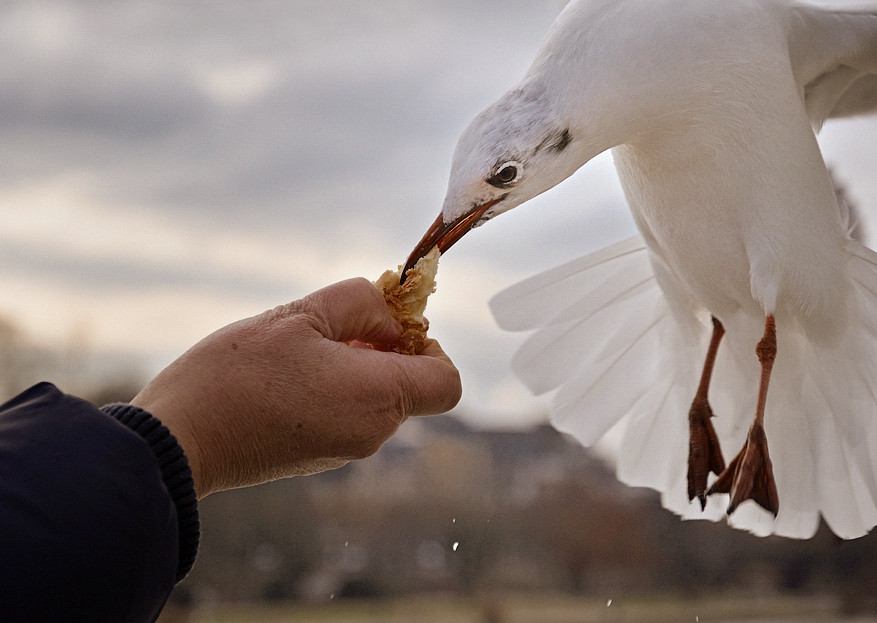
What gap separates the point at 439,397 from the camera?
0.63 m

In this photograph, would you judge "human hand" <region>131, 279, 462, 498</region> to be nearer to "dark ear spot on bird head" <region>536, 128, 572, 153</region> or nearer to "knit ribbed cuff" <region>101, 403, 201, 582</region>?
"knit ribbed cuff" <region>101, 403, 201, 582</region>

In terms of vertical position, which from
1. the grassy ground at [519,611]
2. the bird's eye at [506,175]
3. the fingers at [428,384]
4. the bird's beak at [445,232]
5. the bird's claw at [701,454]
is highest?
the bird's eye at [506,175]

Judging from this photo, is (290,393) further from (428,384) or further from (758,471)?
(758,471)

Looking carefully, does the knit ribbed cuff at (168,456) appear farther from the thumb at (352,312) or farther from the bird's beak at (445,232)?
the bird's beak at (445,232)

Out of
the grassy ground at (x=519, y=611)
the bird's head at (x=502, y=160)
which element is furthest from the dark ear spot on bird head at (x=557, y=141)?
the grassy ground at (x=519, y=611)

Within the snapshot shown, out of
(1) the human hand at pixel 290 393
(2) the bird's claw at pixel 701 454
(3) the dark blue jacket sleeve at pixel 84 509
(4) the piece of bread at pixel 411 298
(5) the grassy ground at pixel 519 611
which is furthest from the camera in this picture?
(5) the grassy ground at pixel 519 611

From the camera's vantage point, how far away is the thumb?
611mm

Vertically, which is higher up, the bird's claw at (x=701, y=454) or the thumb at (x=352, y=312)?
the thumb at (x=352, y=312)

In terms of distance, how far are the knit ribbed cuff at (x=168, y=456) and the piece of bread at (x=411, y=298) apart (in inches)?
10.2

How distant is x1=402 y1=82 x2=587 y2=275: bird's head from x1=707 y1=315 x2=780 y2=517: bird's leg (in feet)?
1.14

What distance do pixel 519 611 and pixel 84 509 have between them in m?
2.73

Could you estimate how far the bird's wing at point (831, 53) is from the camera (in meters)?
0.90

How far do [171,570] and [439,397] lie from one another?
0.25 metres

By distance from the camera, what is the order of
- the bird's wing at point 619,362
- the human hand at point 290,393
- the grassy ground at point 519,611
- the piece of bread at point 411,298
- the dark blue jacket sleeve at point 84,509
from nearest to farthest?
the dark blue jacket sleeve at point 84,509 → the human hand at point 290,393 → the piece of bread at point 411,298 → the bird's wing at point 619,362 → the grassy ground at point 519,611
